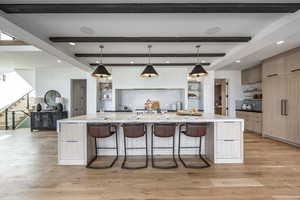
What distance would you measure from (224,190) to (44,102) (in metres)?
7.80

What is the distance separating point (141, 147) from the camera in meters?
3.78

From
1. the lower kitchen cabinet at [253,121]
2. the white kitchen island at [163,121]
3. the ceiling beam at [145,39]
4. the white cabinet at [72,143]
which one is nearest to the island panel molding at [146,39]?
the ceiling beam at [145,39]

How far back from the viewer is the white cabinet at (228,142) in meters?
3.28

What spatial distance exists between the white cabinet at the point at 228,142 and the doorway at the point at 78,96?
21.7ft

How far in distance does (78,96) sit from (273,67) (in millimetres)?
7788

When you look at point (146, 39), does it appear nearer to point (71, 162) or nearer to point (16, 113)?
point (71, 162)

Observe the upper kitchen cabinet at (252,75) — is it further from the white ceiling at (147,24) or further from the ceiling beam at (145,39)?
the ceiling beam at (145,39)

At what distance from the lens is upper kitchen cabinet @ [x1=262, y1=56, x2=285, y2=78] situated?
4828 mm

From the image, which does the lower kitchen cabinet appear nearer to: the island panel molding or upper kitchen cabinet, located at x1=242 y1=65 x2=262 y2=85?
upper kitchen cabinet, located at x1=242 y1=65 x2=262 y2=85

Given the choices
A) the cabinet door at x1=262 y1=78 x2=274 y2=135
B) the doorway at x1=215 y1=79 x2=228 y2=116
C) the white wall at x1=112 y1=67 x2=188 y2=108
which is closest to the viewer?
the cabinet door at x1=262 y1=78 x2=274 y2=135

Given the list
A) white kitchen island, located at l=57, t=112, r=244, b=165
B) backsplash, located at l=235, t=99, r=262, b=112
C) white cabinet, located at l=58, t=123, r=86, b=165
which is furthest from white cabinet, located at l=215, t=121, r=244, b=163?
backsplash, located at l=235, t=99, r=262, b=112

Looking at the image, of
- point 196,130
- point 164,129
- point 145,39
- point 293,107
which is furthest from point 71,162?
point 293,107

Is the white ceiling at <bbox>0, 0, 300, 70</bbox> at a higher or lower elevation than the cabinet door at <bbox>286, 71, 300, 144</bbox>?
higher

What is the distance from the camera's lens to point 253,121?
624cm
